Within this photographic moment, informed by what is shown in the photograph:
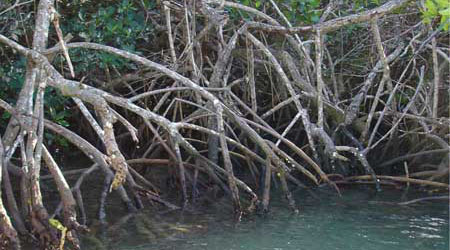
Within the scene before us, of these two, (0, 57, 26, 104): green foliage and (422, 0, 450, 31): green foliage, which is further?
(0, 57, 26, 104): green foliage

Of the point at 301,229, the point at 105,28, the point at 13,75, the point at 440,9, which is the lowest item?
the point at 301,229

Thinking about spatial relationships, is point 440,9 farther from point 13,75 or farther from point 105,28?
point 13,75

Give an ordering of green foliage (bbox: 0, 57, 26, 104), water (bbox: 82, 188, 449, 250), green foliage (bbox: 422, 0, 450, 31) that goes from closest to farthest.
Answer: green foliage (bbox: 422, 0, 450, 31) → water (bbox: 82, 188, 449, 250) → green foliage (bbox: 0, 57, 26, 104)

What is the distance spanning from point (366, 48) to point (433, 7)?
243cm

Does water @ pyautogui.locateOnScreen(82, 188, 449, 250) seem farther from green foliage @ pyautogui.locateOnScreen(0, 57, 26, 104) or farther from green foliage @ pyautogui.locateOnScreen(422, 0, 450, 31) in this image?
green foliage @ pyautogui.locateOnScreen(422, 0, 450, 31)

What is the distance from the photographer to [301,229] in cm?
579

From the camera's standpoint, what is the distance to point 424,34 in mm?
7039

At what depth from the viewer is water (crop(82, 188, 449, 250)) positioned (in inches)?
210

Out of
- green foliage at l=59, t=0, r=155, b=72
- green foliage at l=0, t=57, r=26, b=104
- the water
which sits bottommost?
the water

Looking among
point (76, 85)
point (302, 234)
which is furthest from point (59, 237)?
point (302, 234)

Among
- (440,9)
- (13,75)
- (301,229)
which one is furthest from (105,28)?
(440,9)

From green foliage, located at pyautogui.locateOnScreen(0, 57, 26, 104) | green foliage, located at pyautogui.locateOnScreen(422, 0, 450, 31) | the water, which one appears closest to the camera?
green foliage, located at pyautogui.locateOnScreen(422, 0, 450, 31)

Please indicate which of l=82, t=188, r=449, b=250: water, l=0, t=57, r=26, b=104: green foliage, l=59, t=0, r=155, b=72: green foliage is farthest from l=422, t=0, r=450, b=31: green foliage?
l=0, t=57, r=26, b=104: green foliage

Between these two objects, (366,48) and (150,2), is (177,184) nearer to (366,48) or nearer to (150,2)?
(150,2)
